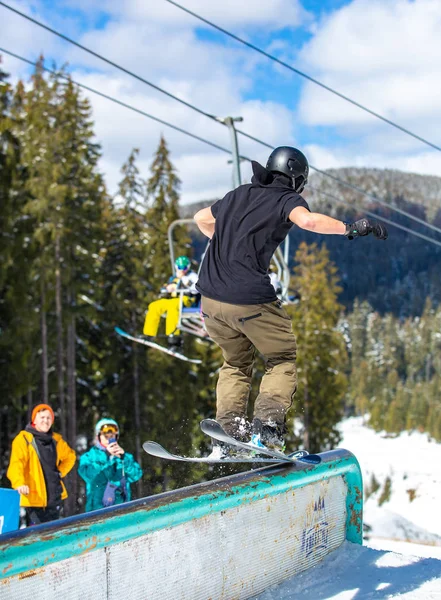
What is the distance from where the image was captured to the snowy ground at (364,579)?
11.7 ft

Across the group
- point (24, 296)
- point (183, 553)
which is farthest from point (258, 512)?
point (24, 296)

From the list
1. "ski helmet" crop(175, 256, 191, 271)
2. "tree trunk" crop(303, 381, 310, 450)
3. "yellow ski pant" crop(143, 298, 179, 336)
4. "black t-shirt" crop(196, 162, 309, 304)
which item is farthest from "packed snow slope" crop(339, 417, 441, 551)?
"black t-shirt" crop(196, 162, 309, 304)

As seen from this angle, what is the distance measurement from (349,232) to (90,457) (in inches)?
142

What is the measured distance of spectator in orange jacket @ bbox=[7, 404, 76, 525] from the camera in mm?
5789

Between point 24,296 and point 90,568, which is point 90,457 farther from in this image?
point 24,296

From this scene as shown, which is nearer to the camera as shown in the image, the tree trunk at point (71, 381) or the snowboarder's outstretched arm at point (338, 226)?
the snowboarder's outstretched arm at point (338, 226)

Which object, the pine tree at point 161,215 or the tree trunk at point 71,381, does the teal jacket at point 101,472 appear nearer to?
the tree trunk at point 71,381

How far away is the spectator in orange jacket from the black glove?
349 centimetres

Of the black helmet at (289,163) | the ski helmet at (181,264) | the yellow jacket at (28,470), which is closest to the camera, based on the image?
the black helmet at (289,163)

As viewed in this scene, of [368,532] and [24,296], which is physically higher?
[24,296]

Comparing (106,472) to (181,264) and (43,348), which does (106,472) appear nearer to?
(181,264)

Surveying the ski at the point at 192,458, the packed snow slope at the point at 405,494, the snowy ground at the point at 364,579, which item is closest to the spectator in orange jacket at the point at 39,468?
the ski at the point at 192,458

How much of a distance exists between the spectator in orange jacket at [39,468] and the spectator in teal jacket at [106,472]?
0.27 metres

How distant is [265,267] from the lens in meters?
3.86
